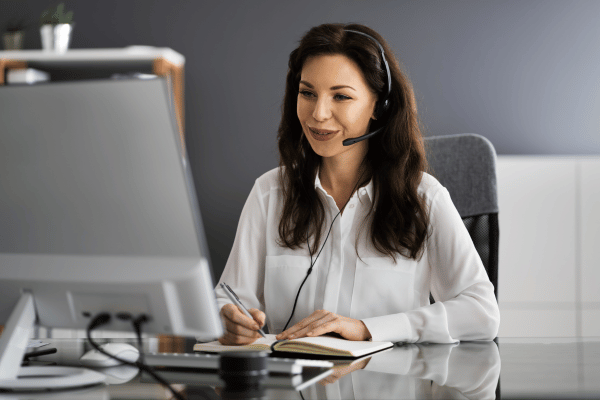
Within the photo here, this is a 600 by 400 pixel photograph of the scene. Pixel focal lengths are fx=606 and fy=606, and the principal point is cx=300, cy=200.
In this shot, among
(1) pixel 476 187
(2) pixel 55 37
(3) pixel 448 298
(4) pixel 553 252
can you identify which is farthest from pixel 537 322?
(2) pixel 55 37

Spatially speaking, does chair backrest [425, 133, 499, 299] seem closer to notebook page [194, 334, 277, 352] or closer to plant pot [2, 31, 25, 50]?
notebook page [194, 334, 277, 352]

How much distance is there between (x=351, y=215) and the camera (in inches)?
61.7

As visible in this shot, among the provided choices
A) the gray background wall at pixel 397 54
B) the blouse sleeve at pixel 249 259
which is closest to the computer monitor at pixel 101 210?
the blouse sleeve at pixel 249 259

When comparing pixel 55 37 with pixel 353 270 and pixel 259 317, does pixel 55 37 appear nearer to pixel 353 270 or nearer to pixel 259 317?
pixel 353 270

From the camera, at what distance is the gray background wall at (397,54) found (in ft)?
10.0

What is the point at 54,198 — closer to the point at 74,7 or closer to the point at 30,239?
the point at 30,239

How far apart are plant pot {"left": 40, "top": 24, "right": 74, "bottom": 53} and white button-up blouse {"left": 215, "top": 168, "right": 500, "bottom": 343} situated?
77.2 inches

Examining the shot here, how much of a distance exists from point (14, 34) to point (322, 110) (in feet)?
7.82

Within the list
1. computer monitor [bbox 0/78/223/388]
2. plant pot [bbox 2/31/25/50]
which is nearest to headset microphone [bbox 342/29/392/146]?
computer monitor [bbox 0/78/223/388]

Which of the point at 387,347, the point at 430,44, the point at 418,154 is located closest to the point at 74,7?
the point at 430,44

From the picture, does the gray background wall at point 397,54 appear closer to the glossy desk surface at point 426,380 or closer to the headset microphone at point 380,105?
the headset microphone at point 380,105

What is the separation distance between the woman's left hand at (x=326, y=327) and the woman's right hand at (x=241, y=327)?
50 millimetres

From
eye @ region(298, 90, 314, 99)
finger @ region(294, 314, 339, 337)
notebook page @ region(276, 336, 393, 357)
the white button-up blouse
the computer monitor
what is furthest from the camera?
eye @ region(298, 90, 314, 99)

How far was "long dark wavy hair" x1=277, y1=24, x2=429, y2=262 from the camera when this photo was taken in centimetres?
151
